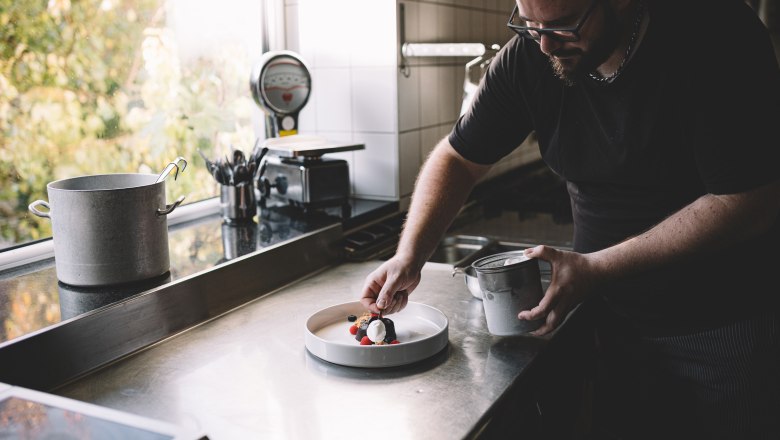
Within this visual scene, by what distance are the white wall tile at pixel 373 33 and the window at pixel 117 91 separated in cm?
34

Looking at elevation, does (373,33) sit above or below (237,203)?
above

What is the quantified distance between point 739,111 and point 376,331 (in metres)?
0.77

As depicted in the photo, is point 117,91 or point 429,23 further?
point 429,23

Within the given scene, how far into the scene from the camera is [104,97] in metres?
2.02

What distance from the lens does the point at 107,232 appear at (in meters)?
1.52

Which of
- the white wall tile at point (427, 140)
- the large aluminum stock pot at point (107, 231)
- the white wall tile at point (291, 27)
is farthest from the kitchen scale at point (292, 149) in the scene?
the large aluminum stock pot at point (107, 231)

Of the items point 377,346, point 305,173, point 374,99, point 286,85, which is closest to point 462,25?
point 374,99

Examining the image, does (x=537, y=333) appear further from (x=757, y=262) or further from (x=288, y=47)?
(x=288, y=47)

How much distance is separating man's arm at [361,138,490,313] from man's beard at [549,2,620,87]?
15.3 inches

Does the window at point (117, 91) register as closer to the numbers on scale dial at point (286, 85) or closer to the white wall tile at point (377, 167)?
the numbers on scale dial at point (286, 85)

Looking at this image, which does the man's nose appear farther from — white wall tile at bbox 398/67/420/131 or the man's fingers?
white wall tile at bbox 398/67/420/131

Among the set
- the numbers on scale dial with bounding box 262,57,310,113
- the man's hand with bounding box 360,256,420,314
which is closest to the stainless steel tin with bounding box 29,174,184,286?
the man's hand with bounding box 360,256,420,314

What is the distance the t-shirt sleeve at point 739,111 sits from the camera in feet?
4.41

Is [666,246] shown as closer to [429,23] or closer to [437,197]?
[437,197]
